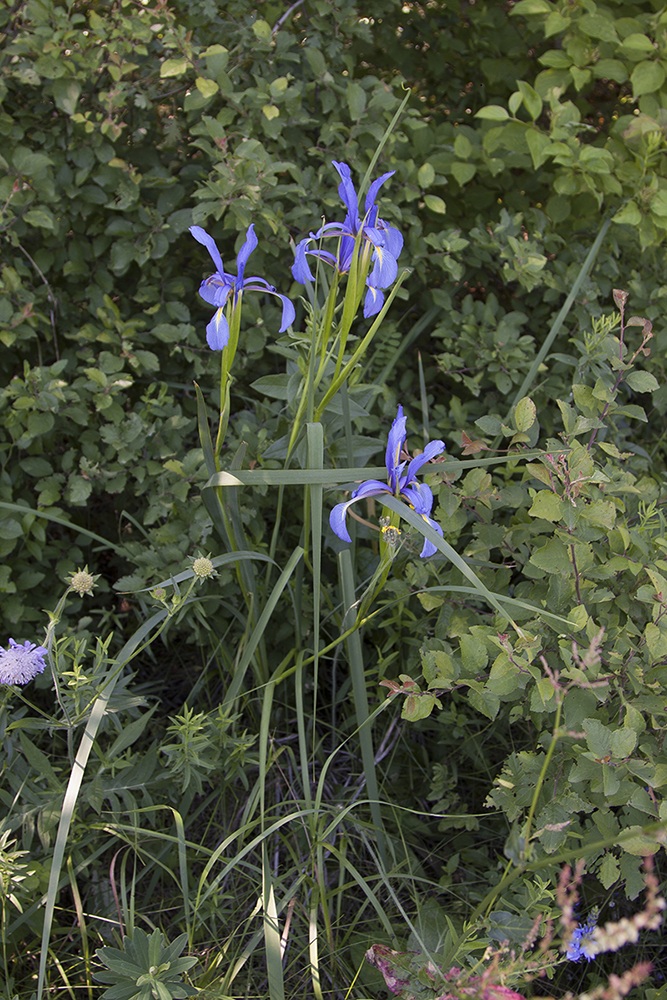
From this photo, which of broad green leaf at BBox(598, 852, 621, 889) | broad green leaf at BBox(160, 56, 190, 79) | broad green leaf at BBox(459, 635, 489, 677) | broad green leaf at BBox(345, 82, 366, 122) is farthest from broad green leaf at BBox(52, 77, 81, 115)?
broad green leaf at BBox(598, 852, 621, 889)

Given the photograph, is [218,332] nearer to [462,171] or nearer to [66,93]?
[66,93]

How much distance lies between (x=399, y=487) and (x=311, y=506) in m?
Answer: 0.21

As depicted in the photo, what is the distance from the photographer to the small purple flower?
1.34m

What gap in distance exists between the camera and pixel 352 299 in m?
1.35

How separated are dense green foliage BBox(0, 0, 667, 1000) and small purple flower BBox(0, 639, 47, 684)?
0.13 feet

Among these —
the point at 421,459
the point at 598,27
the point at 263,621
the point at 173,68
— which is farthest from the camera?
the point at 598,27

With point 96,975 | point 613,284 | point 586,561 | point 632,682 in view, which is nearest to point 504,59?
point 613,284

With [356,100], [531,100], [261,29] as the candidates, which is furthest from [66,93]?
[531,100]

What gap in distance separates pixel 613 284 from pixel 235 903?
1688 millimetres

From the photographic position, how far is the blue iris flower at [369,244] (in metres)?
1.32

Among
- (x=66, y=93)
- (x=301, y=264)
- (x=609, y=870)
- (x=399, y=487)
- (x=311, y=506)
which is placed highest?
(x=66, y=93)

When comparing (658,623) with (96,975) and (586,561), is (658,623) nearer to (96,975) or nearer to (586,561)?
(586,561)

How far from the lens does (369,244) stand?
1.35 meters

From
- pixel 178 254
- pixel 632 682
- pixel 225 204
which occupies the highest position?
pixel 225 204
